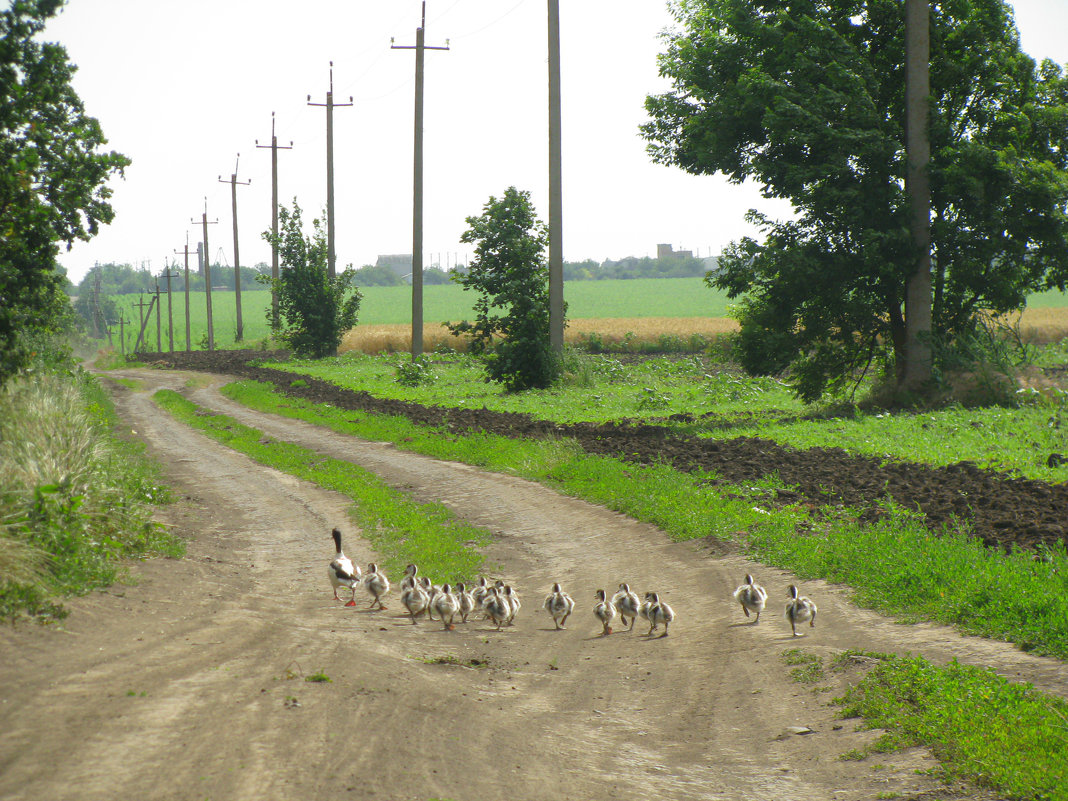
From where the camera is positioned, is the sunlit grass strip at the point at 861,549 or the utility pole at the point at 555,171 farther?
the utility pole at the point at 555,171

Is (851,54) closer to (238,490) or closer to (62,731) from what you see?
(238,490)

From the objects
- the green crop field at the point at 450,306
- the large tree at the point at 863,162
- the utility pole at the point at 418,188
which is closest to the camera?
the large tree at the point at 863,162

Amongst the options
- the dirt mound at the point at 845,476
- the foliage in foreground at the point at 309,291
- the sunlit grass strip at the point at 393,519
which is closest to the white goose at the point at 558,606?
the sunlit grass strip at the point at 393,519

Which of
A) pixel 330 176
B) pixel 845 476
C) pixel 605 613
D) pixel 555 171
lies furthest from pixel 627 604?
pixel 330 176

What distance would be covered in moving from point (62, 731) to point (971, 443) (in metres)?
16.1

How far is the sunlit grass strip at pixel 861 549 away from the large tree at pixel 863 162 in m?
9.38

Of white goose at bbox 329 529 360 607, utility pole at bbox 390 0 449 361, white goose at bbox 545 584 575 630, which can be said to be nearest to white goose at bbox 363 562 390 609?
white goose at bbox 329 529 360 607

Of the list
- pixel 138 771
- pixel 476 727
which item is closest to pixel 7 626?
pixel 138 771

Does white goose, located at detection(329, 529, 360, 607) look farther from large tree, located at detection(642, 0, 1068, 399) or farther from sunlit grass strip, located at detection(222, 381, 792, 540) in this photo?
large tree, located at detection(642, 0, 1068, 399)

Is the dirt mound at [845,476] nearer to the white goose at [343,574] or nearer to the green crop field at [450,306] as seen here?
the white goose at [343,574]

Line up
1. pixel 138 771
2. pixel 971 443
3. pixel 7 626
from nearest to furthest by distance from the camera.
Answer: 1. pixel 138 771
2. pixel 7 626
3. pixel 971 443

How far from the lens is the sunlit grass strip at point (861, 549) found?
800 cm

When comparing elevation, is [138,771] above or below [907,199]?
below

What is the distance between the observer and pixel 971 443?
16953 millimetres
